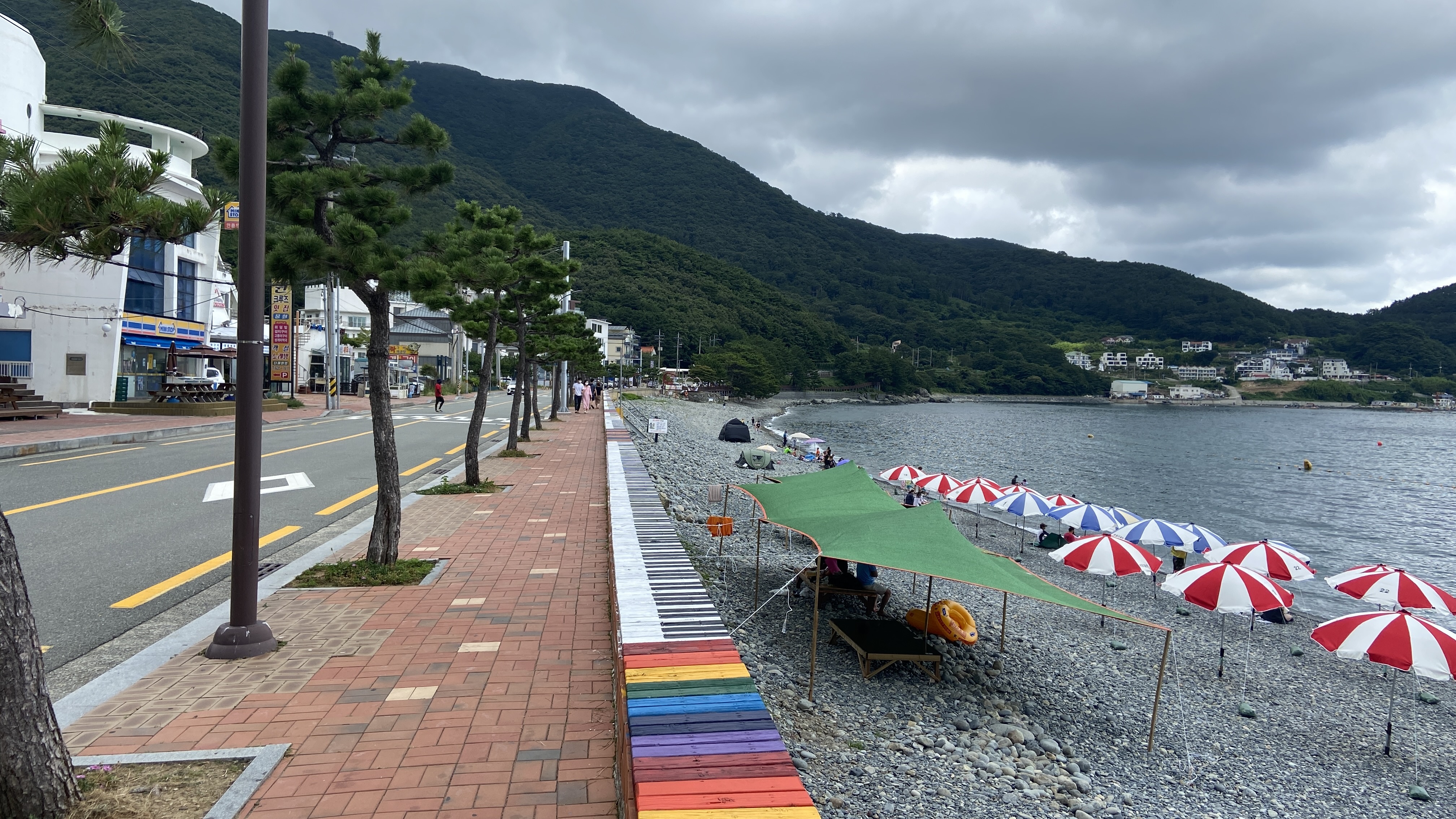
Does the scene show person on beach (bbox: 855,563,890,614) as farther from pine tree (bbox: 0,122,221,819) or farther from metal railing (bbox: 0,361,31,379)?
metal railing (bbox: 0,361,31,379)

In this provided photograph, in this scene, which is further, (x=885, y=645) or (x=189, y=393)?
(x=189, y=393)

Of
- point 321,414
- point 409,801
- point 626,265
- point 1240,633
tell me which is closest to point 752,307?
point 626,265

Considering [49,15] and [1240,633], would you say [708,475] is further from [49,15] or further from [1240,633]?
[49,15]

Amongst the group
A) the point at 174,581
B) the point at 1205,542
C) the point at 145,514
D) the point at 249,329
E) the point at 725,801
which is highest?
the point at 249,329

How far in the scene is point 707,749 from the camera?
3301mm

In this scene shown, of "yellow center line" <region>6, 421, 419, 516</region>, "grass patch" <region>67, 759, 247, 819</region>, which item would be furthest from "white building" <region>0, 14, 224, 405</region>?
Answer: "grass patch" <region>67, 759, 247, 819</region>

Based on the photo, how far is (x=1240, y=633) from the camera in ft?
42.1

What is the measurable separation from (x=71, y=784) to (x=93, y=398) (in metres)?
31.0

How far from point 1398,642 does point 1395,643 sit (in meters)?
0.02

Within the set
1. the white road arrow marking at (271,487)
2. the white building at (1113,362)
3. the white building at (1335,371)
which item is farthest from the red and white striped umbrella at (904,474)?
the white building at (1335,371)

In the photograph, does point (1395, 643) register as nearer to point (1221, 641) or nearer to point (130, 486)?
point (1221, 641)

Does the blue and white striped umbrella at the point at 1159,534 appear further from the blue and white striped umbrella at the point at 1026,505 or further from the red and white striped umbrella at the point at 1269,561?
the blue and white striped umbrella at the point at 1026,505

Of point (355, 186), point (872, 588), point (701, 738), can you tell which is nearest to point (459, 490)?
point (355, 186)

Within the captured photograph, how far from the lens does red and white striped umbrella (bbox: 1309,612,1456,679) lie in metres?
8.09
